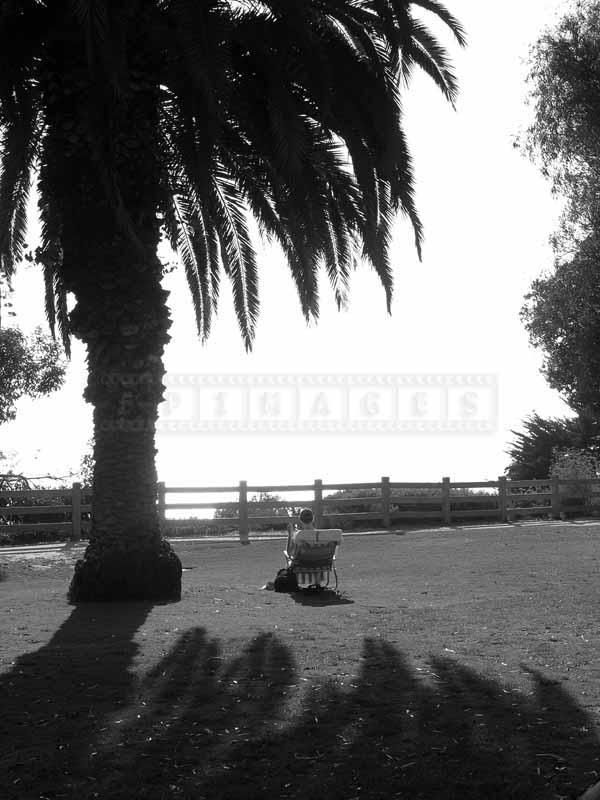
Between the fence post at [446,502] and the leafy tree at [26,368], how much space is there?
12426 millimetres

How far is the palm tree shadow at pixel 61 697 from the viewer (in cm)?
573

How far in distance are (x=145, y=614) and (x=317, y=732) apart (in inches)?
223

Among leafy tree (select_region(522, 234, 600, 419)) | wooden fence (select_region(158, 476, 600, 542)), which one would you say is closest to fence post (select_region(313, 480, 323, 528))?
wooden fence (select_region(158, 476, 600, 542))

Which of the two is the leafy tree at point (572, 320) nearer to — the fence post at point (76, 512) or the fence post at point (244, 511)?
the fence post at point (244, 511)

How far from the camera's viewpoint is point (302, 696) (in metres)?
7.21

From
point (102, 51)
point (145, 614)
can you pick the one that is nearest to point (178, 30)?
point (102, 51)

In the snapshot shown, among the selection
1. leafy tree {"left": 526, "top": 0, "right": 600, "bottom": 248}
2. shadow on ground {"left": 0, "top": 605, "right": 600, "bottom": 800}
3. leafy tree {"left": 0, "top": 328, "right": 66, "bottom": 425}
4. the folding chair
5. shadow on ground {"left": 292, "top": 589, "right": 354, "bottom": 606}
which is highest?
leafy tree {"left": 526, "top": 0, "right": 600, "bottom": 248}

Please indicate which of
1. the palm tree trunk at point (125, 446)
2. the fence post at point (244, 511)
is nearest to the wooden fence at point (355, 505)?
the fence post at point (244, 511)

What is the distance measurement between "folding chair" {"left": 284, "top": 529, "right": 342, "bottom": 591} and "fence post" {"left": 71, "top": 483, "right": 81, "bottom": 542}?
11983mm

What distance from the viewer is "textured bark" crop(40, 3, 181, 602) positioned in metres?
12.4

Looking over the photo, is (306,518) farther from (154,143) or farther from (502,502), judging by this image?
(502,502)

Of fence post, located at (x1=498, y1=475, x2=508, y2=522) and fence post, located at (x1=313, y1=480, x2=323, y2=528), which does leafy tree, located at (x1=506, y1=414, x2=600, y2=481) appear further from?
fence post, located at (x1=313, y1=480, x2=323, y2=528)

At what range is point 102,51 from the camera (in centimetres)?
1091

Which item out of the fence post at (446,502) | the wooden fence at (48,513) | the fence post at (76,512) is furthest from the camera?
the fence post at (446,502)
